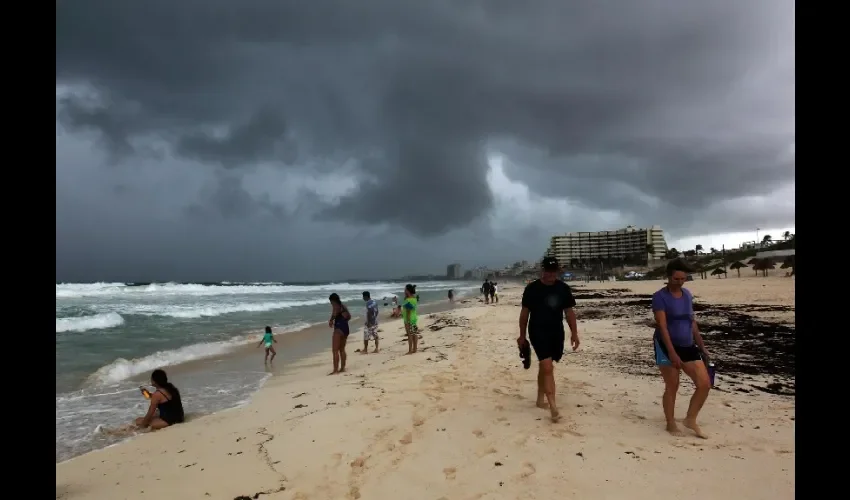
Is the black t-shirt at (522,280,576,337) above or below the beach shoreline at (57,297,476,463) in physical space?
above

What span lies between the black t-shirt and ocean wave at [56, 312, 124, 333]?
2038 centimetres

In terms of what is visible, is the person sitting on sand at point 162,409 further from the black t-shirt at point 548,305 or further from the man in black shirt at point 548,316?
the black t-shirt at point 548,305

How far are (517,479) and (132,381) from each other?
10005 mm

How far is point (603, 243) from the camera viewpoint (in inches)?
5994

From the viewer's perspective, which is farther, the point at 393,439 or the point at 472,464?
the point at 393,439

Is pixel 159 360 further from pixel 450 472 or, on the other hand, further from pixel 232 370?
pixel 450 472

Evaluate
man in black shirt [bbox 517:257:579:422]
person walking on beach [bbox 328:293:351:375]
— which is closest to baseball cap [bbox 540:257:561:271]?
man in black shirt [bbox 517:257:579:422]

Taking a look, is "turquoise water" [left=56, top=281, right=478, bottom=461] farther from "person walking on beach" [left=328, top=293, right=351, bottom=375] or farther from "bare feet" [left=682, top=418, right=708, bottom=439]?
"bare feet" [left=682, top=418, right=708, bottom=439]

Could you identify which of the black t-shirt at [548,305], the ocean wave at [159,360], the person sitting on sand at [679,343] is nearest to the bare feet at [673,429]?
the person sitting on sand at [679,343]

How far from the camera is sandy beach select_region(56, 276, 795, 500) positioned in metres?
3.96
